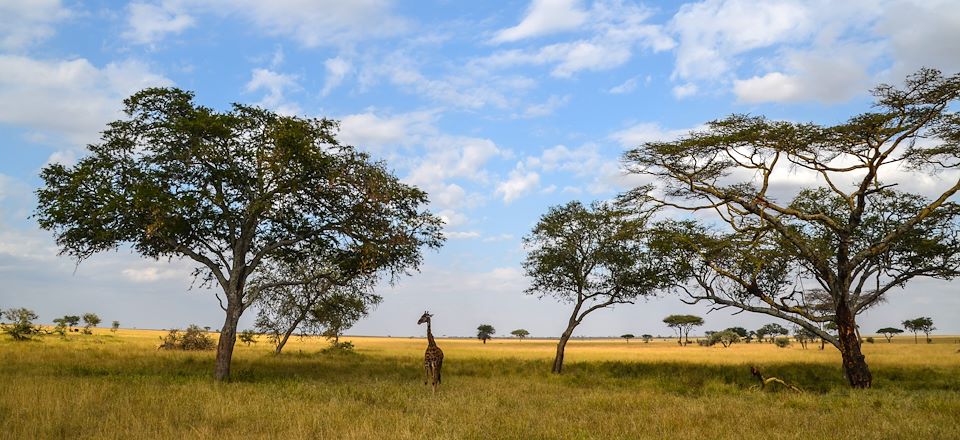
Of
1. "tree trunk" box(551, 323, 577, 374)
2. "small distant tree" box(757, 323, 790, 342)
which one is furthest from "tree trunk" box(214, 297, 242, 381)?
"small distant tree" box(757, 323, 790, 342)

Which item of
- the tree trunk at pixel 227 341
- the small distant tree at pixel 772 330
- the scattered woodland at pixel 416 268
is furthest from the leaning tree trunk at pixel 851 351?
the small distant tree at pixel 772 330

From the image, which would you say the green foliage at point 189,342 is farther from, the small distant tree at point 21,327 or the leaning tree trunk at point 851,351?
the leaning tree trunk at point 851,351

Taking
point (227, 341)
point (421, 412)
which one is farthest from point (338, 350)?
point (421, 412)

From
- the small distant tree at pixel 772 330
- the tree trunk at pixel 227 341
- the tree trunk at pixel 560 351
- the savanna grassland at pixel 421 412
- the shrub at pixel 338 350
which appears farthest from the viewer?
the small distant tree at pixel 772 330

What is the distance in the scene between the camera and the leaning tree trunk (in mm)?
23031

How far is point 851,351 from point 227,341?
78.0 ft

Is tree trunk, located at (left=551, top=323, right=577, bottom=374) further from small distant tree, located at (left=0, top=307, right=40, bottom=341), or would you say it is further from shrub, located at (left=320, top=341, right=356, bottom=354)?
small distant tree, located at (left=0, top=307, right=40, bottom=341)

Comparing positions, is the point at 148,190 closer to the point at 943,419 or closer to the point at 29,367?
the point at 29,367

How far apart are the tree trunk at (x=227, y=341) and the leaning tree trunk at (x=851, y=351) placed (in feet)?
76.0

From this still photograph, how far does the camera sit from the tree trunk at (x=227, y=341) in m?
22.4

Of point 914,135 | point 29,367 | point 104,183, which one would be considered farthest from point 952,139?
point 29,367

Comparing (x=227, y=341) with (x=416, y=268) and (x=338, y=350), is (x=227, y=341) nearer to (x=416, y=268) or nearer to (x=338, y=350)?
(x=416, y=268)

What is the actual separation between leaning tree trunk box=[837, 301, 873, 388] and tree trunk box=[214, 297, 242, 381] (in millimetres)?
23178

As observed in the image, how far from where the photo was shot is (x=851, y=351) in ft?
76.4
